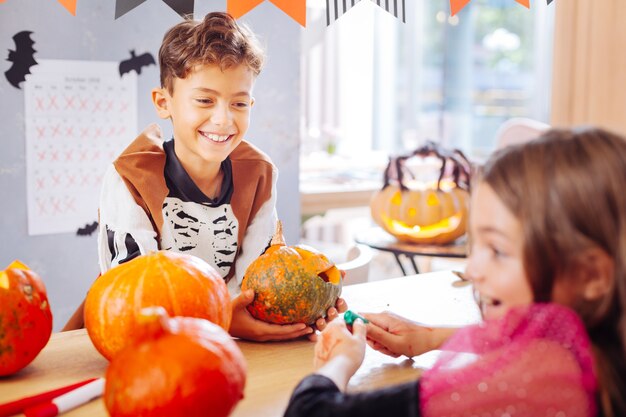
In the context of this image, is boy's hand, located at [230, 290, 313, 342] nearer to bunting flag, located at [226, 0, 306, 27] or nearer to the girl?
the girl

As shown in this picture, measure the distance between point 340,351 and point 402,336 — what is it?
0.56ft

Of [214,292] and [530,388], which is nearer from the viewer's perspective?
[530,388]

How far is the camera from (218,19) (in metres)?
1.63

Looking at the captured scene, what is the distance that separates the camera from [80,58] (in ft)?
7.68

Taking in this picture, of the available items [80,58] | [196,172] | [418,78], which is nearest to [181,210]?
[196,172]

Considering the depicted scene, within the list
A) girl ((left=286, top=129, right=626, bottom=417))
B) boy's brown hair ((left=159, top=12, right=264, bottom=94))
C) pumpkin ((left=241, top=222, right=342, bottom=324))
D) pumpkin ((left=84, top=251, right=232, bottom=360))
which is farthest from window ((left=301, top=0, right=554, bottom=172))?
girl ((left=286, top=129, right=626, bottom=417))

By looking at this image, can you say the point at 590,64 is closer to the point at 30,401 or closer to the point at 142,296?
the point at 142,296

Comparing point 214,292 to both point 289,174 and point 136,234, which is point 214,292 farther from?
point 289,174

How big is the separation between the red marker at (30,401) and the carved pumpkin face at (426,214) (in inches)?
79.6

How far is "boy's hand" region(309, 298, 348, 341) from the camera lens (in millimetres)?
1120

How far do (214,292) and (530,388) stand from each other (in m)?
0.46

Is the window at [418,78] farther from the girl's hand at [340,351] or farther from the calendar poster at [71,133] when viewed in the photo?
the girl's hand at [340,351]

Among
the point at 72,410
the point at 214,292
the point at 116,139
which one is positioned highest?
the point at 116,139

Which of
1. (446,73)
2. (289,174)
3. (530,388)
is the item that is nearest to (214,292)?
(530,388)
